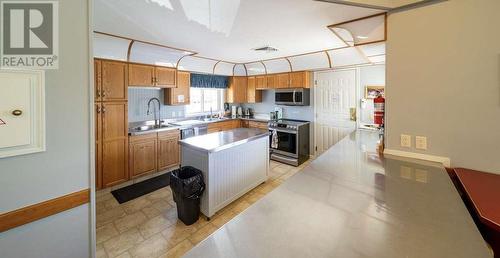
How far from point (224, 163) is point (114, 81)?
7.43 ft

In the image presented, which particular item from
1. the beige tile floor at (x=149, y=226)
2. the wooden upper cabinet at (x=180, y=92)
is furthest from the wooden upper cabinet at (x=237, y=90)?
the beige tile floor at (x=149, y=226)

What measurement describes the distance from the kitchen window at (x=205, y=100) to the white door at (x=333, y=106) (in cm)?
265

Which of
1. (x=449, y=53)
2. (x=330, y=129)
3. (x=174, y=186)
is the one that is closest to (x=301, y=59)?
(x=330, y=129)

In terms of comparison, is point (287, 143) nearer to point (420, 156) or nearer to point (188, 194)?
point (188, 194)

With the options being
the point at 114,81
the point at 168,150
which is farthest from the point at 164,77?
the point at 168,150

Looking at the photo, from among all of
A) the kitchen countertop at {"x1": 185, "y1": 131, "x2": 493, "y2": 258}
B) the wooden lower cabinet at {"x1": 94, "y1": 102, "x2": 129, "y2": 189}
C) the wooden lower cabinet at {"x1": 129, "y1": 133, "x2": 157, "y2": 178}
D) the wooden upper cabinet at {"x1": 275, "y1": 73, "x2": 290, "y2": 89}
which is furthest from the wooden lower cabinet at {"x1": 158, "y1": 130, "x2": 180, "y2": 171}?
the kitchen countertop at {"x1": 185, "y1": 131, "x2": 493, "y2": 258}

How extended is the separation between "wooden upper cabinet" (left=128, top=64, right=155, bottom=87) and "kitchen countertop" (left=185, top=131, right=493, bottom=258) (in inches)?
132

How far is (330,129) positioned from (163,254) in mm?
4057

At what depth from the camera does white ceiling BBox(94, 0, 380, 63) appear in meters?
2.02

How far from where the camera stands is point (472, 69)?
60.7 inches

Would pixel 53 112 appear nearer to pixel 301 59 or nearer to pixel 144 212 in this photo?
pixel 144 212

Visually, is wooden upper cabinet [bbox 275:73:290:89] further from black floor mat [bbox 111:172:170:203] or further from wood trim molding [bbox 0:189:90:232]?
wood trim molding [bbox 0:189:90:232]

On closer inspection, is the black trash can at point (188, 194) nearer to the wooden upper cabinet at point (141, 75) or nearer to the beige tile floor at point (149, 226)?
the beige tile floor at point (149, 226)

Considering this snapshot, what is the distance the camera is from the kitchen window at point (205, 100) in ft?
17.4
